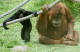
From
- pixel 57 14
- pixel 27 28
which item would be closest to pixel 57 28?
pixel 57 14

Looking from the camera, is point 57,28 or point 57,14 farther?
point 57,28

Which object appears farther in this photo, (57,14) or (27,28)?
(27,28)

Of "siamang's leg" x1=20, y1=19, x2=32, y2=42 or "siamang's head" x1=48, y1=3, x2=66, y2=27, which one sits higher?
"siamang's head" x1=48, y1=3, x2=66, y2=27

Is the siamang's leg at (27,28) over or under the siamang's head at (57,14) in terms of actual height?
under

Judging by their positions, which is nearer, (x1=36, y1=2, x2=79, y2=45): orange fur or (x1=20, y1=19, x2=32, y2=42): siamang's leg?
(x1=36, y1=2, x2=79, y2=45): orange fur

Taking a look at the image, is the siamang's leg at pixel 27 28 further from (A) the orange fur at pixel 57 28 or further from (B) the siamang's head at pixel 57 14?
(B) the siamang's head at pixel 57 14

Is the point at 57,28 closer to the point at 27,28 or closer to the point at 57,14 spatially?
the point at 57,14

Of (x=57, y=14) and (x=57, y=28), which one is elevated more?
(x=57, y=14)

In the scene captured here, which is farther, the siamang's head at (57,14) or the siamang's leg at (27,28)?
the siamang's leg at (27,28)

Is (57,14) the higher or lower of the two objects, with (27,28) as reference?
higher

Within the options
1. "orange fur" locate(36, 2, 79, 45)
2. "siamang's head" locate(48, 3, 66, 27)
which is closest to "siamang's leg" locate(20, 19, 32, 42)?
"orange fur" locate(36, 2, 79, 45)

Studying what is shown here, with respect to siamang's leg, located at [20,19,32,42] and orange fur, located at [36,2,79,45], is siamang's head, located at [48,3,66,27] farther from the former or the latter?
siamang's leg, located at [20,19,32,42]

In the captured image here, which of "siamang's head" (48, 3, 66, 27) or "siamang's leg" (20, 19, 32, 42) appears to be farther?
"siamang's leg" (20, 19, 32, 42)

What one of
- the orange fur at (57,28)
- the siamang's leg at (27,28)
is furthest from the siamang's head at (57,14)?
the siamang's leg at (27,28)
